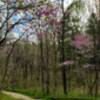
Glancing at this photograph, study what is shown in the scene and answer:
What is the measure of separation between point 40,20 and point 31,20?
0.21 m

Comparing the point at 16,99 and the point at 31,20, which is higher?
the point at 31,20

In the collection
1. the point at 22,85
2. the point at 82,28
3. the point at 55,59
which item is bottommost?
the point at 22,85

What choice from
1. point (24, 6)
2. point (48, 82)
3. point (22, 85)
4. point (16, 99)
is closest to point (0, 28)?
point (24, 6)

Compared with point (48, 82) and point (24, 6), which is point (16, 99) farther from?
point (24, 6)

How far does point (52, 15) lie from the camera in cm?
696

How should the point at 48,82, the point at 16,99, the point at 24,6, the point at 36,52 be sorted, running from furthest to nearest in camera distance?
the point at 36,52 < the point at 48,82 < the point at 16,99 < the point at 24,6

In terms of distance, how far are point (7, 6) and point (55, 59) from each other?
3241 centimetres

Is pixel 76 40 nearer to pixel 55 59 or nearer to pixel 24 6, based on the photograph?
pixel 55 59

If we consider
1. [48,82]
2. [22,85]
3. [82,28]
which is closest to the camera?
[48,82]

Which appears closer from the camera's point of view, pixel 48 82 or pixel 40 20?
pixel 40 20

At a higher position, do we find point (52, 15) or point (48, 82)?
point (52, 15)

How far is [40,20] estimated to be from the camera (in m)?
6.92

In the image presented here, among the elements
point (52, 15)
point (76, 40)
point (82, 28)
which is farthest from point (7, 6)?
point (82, 28)

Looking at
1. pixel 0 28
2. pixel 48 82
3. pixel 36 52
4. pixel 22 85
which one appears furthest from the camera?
pixel 36 52
